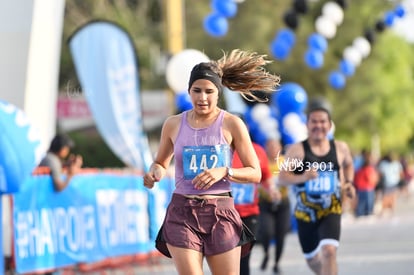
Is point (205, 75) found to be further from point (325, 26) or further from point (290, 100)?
point (325, 26)

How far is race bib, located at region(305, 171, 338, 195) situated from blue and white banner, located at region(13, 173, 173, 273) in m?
3.32

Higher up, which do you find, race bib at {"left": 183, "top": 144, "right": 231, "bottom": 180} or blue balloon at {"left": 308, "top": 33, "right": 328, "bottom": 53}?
blue balloon at {"left": 308, "top": 33, "right": 328, "bottom": 53}

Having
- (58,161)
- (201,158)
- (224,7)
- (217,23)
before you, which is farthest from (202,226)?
(217,23)

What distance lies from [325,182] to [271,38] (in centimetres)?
3820

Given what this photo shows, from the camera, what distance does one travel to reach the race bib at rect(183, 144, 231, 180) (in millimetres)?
6297

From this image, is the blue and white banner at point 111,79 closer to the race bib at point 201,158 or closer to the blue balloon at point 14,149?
the blue balloon at point 14,149

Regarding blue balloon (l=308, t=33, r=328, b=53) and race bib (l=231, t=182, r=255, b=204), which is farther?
blue balloon (l=308, t=33, r=328, b=53)

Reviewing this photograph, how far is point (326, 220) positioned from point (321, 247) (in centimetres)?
23

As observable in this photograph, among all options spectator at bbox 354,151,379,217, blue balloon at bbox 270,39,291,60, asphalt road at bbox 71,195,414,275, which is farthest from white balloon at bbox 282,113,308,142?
spectator at bbox 354,151,379,217

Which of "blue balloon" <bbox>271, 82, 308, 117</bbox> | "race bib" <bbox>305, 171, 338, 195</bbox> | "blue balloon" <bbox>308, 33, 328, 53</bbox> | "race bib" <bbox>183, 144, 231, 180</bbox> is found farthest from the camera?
"blue balloon" <bbox>308, 33, 328, 53</bbox>

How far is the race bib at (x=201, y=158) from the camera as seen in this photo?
248 inches

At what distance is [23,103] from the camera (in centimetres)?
1219

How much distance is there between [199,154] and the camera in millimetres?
6305

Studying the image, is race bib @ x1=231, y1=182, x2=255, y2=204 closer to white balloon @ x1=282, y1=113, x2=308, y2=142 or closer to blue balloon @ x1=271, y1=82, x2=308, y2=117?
white balloon @ x1=282, y1=113, x2=308, y2=142
